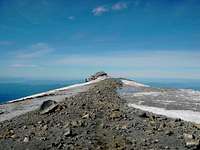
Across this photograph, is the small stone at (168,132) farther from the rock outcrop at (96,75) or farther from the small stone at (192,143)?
the rock outcrop at (96,75)

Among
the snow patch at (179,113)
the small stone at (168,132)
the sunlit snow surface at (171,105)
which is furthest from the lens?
the sunlit snow surface at (171,105)

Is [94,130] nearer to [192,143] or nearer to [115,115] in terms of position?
[115,115]

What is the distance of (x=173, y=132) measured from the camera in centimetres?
1736

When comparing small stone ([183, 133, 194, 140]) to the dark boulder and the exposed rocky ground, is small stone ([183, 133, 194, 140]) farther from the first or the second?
the dark boulder

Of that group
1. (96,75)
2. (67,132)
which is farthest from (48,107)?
(96,75)

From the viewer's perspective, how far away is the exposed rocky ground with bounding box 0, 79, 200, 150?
15305 mm

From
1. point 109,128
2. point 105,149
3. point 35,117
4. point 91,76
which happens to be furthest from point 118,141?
point 91,76

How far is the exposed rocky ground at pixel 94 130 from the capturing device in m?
15.3

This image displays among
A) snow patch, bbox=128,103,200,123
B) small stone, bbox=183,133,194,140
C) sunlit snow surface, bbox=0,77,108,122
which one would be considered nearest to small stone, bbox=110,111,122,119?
snow patch, bbox=128,103,200,123

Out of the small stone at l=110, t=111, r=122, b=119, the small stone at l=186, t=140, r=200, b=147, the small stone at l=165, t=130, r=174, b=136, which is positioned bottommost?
the small stone at l=186, t=140, r=200, b=147

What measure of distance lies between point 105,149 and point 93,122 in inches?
160

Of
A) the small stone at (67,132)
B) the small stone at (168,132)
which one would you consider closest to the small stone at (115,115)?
the small stone at (168,132)

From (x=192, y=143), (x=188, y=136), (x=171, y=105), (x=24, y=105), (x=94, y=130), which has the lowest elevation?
(x=192, y=143)

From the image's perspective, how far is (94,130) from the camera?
17.5 m
